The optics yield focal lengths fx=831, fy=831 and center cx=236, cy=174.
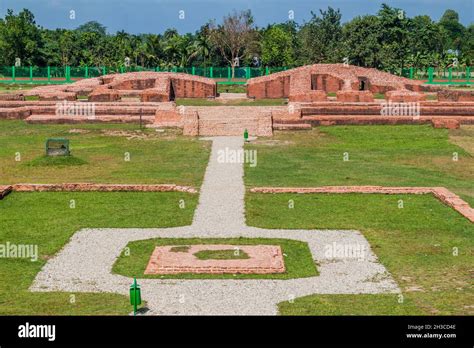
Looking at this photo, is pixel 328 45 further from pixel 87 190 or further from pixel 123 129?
pixel 87 190

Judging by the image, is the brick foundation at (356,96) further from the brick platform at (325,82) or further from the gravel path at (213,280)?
the gravel path at (213,280)

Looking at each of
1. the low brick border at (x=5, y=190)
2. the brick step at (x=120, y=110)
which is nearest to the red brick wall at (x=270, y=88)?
the brick step at (x=120, y=110)

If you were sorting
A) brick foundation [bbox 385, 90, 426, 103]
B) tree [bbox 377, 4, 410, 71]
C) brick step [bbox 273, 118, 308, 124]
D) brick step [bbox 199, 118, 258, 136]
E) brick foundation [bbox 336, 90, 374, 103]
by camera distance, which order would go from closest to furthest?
brick step [bbox 199, 118, 258, 136] → brick step [bbox 273, 118, 308, 124] → brick foundation [bbox 385, 90, 426, 103] → brick foundation [bbox 336, 90, 374, 103] → tree [bbox 377, 4, 410, 71]

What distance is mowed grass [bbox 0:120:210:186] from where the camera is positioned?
21234 millimetres

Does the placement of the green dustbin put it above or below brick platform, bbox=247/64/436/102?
below

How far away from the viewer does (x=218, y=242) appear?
14789 mm

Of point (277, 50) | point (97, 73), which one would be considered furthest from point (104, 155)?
point (277, 50)

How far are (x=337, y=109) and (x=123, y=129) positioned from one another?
8682 mm

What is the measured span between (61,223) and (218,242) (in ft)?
11.1

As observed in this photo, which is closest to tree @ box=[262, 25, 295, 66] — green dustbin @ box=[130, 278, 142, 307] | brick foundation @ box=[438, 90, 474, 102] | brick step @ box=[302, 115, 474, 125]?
brick foundation @ box=[438, 90, 474, 102]

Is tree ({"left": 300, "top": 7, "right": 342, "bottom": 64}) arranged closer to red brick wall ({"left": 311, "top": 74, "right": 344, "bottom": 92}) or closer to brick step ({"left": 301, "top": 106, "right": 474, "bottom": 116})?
red brick wall ({"left": 311, "top": 74, "right": 344, "bottom": 92})

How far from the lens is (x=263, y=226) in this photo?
1608 cm

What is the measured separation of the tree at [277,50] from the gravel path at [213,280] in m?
50.2

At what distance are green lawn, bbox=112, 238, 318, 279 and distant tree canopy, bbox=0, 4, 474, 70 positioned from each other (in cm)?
4426
